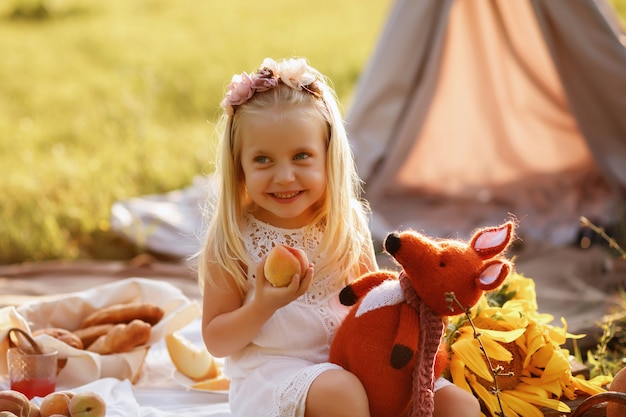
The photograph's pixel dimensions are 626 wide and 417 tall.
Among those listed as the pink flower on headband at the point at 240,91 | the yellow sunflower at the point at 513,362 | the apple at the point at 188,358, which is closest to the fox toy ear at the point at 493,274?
the yellow sunflower at the point at 513,362

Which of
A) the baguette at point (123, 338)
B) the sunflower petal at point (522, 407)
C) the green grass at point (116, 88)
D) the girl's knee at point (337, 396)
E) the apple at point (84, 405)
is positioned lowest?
the green grass at point (116, 88)

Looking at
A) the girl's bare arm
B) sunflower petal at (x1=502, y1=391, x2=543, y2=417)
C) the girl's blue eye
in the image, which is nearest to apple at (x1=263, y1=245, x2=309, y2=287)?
the girl's bare arm

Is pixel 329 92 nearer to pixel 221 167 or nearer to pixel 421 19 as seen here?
pixel 221 167

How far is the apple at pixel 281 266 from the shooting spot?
82.1 inches

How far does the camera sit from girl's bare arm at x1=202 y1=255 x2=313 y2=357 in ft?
6.93

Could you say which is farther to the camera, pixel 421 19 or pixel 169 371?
pixel 421 19

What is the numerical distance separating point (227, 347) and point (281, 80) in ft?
2.21

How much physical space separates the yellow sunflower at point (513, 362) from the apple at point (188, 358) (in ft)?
2.71

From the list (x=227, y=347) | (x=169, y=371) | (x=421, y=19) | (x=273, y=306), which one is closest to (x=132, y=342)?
(x=169, y=371)

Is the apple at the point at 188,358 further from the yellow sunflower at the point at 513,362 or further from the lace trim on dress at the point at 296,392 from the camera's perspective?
the yellow sunflower at the point at 513,362

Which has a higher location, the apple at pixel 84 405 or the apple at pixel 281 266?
the apple at pixel 281 266

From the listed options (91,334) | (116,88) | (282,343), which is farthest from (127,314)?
(116,88)

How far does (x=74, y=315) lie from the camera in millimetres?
3076

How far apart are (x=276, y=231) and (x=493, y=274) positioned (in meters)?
0.63
